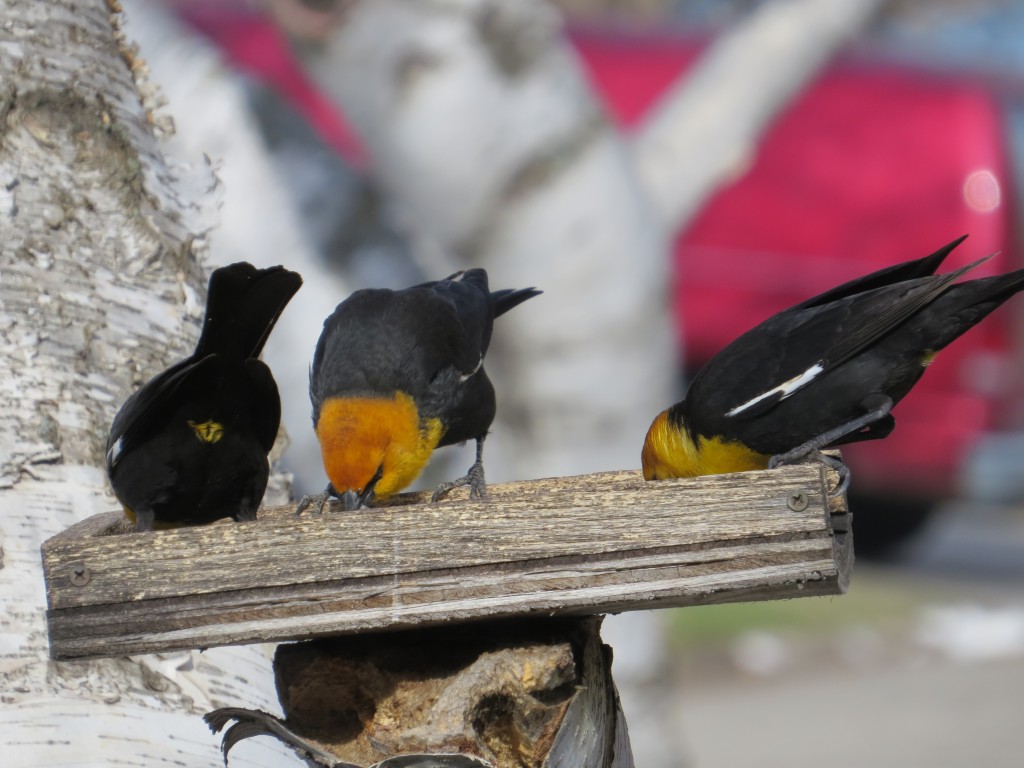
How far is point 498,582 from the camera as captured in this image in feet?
7.83

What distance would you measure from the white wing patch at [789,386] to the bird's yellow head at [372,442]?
72 cm

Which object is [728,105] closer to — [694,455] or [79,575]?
[694,455]

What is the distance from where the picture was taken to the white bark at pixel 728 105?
6.40 meters

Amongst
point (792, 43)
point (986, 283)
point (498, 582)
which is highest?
point (792, 43)

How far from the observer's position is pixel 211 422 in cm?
300

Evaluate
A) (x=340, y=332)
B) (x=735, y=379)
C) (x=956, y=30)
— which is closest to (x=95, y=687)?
(x=340, y=332)

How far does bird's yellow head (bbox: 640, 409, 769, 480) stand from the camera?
116 inches

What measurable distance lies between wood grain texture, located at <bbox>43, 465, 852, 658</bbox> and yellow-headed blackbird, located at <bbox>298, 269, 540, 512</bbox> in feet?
1.36

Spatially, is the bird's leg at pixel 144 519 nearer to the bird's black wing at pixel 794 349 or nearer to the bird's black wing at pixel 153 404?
the bird's black wing at pixel 153 404

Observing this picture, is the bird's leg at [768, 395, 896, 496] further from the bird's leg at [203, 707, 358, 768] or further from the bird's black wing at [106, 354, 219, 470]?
the bird's black wing at [106, 354, 219, 470]

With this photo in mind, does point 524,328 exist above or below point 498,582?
above

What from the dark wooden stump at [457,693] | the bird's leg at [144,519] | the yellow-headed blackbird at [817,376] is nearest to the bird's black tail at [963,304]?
the yellow-headed blackbird at [817,376]

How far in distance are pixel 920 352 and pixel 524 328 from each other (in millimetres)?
2682

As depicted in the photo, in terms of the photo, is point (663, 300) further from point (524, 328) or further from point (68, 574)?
point (68, 574)
